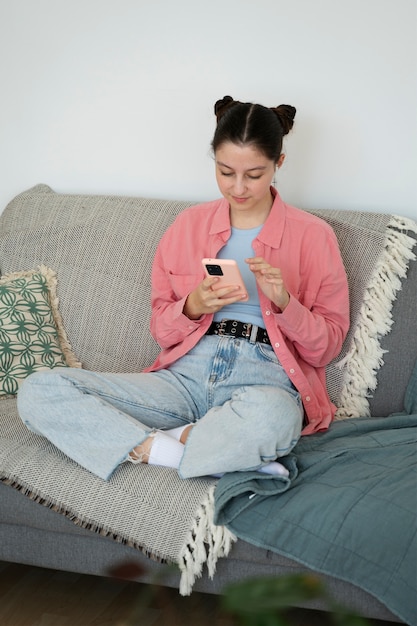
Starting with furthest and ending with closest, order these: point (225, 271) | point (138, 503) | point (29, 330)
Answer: point (29, 330)
point (225, 271)
point (138, 503)

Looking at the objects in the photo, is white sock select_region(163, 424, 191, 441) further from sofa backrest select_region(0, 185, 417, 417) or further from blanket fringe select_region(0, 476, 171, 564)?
sofa backrest select_region(0, 185, 417, 417)

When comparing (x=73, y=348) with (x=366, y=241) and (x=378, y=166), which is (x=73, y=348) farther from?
(x=378, y=166)

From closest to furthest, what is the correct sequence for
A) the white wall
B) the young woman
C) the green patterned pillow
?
the young woman < the green patterned pillow < the white wall

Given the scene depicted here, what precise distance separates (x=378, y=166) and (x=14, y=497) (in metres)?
1.35

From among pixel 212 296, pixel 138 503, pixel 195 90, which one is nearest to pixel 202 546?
pixel 138 503

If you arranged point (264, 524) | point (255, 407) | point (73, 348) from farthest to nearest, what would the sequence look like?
point (73, 348)
point (255, 407)
point (264, 524)

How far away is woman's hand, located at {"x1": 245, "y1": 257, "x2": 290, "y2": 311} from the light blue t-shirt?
0.15 m

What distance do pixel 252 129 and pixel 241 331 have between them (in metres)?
0.47

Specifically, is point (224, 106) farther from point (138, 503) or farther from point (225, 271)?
point (138, 503)

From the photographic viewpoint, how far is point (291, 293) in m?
1.99

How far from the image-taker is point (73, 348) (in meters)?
2.28

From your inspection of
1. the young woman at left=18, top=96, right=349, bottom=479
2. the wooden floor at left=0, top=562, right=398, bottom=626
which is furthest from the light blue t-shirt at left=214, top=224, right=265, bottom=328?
the wooden floor at left=0, top=562, right=398, bottom=626

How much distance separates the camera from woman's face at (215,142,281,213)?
6.17ft

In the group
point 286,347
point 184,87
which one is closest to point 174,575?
point 286,347
